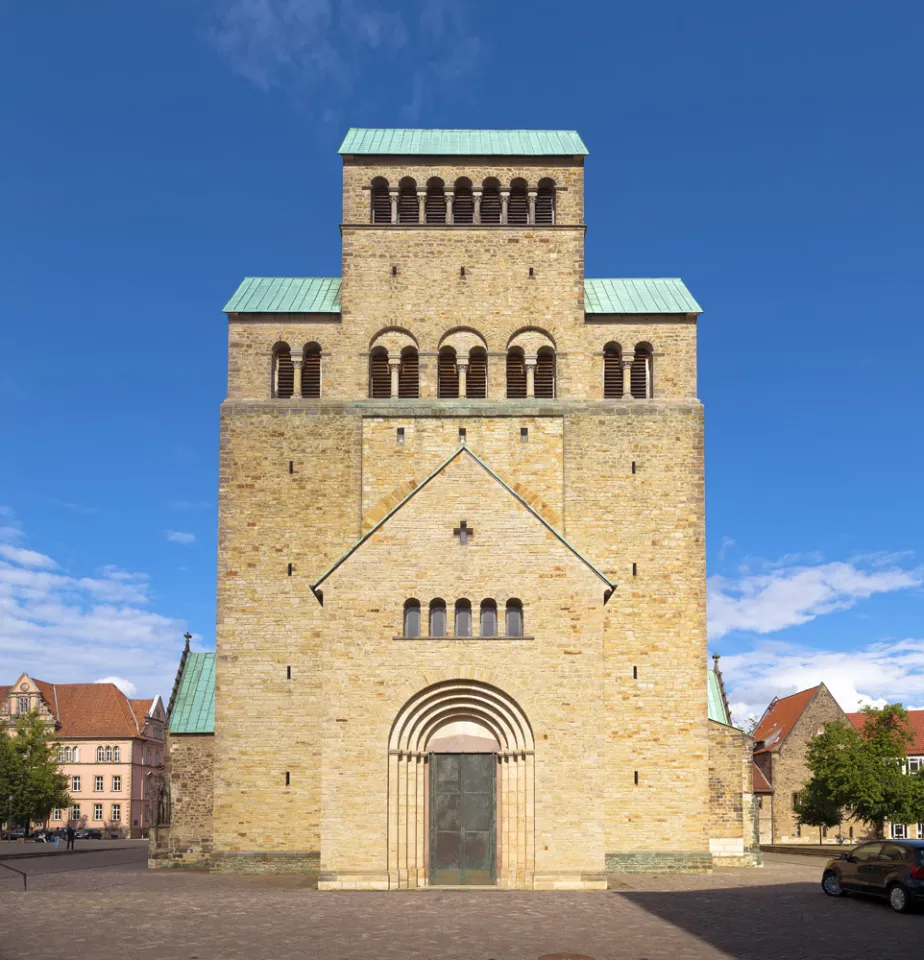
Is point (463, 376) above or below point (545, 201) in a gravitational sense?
below

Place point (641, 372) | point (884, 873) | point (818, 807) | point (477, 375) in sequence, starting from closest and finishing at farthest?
point (884, 873) → point (477, 375) → point (641, 372) → point (818, 807)

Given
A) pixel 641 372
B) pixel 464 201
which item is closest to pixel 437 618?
pixel 641 372

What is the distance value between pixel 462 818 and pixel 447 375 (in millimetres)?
14898

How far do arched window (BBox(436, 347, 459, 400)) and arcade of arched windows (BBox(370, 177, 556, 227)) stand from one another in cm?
471

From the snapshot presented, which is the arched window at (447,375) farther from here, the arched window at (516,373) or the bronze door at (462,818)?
the bronze door at (462,818)

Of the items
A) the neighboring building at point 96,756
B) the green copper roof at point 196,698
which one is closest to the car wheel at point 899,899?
the green copper roof at point 196,698

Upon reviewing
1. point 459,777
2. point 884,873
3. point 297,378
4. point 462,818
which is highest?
point 297,378

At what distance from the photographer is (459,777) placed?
29.3 meters

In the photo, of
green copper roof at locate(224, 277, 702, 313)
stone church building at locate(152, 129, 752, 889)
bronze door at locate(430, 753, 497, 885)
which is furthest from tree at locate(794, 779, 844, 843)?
bronze door at locate(430, 753, 497, 885)

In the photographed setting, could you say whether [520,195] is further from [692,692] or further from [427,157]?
[692,692]

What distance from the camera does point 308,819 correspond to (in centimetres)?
3394

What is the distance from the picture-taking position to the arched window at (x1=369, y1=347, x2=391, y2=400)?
37500 millimetres

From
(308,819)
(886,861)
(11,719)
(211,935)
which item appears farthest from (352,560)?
(11,719)

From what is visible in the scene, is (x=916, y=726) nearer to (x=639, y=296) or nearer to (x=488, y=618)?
(x=639, y=296)
